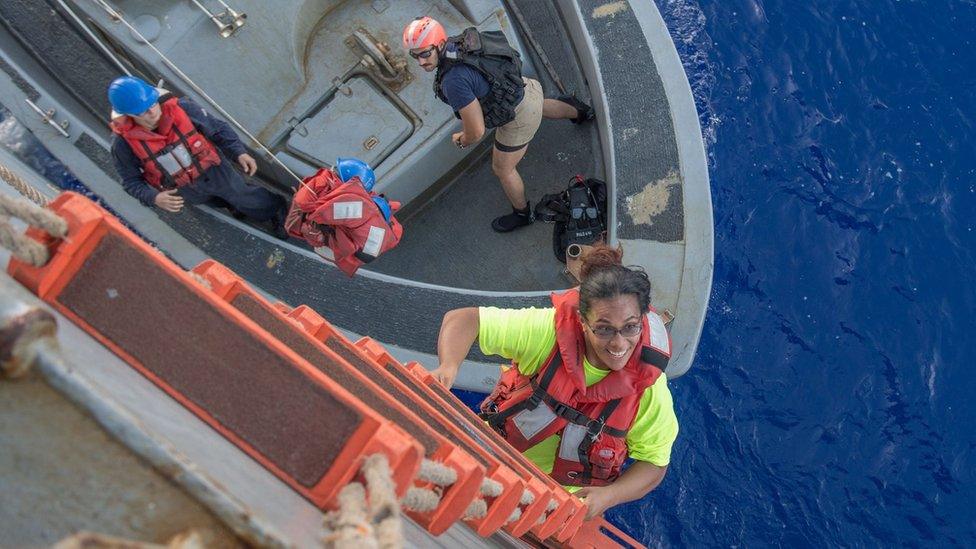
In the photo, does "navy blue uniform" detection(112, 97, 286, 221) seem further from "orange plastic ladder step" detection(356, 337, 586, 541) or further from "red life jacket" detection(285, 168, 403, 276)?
"orange plastic ladder step" detection(356, 337, 586, 541)

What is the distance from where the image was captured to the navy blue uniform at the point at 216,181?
3.94 m

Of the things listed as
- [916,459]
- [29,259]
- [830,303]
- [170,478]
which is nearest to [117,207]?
[29,259]

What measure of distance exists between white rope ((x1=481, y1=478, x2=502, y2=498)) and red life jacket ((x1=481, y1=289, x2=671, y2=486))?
1.03 meters

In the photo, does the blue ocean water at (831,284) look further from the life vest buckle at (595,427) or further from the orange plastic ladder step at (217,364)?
the orange plastic ladder step at (217,364)

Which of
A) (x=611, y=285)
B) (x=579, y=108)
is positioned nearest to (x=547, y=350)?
(x=611, y=285)

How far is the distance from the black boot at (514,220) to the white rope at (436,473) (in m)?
3.45

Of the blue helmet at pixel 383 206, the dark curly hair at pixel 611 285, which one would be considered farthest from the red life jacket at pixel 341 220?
the dark curly hair at pixel 611 285

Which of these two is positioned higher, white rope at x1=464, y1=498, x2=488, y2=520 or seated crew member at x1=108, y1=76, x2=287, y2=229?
seated crew member at x1=108, y1=76, x2=287, y2=229

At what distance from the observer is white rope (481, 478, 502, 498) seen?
75.8 inches

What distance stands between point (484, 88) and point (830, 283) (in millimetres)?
3038

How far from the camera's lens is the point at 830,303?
5.31m

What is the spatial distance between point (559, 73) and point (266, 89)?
1971mm


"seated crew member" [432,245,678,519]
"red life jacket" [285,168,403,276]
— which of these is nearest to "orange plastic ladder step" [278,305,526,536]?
"seated crew member" [432,245,678,519]

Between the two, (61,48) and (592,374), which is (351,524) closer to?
(592,374)
